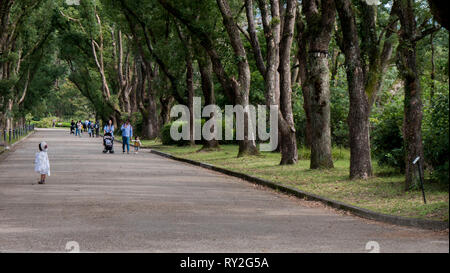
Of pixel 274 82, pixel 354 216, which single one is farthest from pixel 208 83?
pixel 354 216

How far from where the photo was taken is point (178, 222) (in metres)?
11.7

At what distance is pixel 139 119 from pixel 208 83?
2754 centimetres

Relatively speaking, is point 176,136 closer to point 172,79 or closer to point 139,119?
point 172,79

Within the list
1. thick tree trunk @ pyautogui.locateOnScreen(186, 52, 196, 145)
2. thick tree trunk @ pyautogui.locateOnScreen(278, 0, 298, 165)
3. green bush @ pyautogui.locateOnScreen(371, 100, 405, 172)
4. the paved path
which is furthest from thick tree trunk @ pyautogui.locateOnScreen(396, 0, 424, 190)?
thick tree trunk @ pyautogui.locateOnScreen(186, 52, 196, 145)

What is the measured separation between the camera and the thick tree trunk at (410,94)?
15.0 meters

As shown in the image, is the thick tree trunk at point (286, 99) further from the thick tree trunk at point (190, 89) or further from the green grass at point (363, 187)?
the thick tree trunk at point (190, 89)

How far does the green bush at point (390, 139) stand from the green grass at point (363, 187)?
16.7 inches

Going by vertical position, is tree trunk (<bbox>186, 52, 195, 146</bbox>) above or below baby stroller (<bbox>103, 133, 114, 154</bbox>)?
above

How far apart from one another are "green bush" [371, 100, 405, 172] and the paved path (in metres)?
3.48

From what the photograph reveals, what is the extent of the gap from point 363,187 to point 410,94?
251 centimetres

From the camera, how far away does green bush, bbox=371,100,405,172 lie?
731 inches

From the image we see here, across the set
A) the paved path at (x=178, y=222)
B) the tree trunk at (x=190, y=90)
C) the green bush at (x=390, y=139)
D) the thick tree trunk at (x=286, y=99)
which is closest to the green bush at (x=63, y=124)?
the tree trunk at (x=190, y=90)

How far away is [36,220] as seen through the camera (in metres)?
11.9

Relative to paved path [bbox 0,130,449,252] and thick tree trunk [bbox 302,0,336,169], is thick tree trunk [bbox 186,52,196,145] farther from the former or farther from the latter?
paved path [bbox 0,130,449,252]
